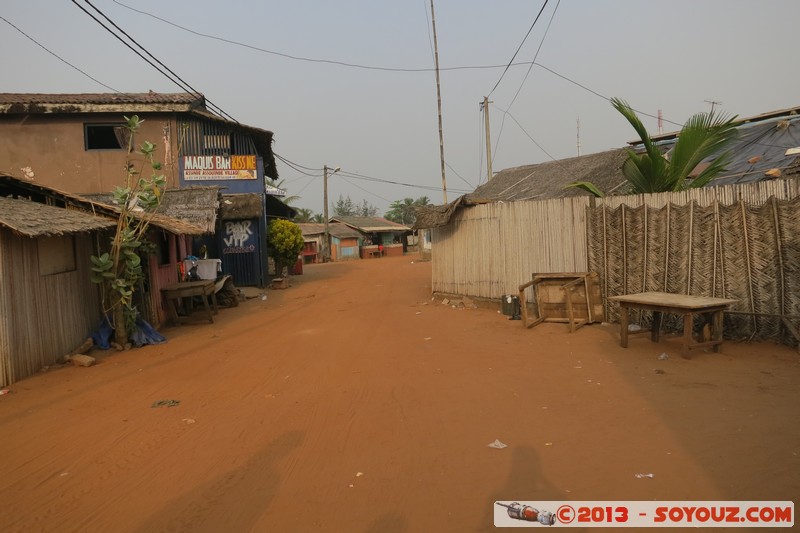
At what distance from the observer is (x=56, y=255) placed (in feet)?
29.4

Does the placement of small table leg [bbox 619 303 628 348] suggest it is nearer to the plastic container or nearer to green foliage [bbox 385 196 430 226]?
the plastic container

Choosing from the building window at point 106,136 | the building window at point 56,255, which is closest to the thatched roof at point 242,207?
the building window at point 106,136

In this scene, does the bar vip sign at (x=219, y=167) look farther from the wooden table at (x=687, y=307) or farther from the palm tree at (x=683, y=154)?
the wooden table at (x=687, y=307)

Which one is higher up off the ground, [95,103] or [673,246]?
[95,103]

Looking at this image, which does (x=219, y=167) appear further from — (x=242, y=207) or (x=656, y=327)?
(x=656, y=327)

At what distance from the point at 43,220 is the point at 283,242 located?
1495 cm

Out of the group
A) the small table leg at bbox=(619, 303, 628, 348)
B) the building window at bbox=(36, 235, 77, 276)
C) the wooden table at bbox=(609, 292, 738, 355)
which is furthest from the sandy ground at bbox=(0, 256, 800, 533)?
the building window at bbox=(36, 235, 77, 276)

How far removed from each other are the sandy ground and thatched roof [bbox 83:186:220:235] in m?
6.33

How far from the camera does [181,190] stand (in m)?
16.7

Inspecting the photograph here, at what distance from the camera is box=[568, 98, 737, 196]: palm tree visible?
9305 mm

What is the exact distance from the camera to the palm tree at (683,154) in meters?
9.30

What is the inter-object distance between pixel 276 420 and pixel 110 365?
4742 millimetres

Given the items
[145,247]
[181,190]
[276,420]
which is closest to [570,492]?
[276,420]

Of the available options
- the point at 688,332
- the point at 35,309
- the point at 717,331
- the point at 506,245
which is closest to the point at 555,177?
the point at 506,245
